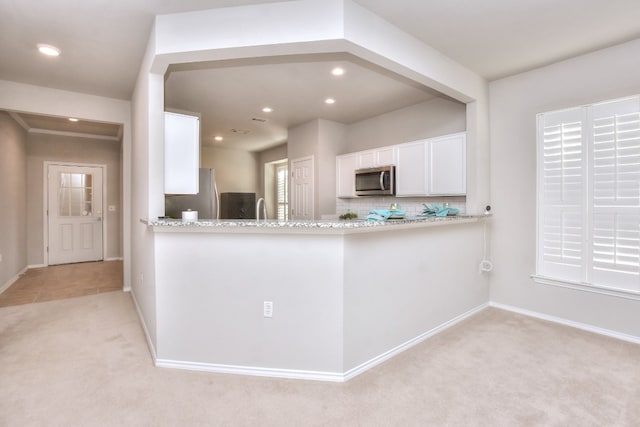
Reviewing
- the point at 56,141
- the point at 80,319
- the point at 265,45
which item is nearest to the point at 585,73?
the point at 265,45

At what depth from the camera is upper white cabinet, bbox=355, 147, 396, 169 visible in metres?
4.45

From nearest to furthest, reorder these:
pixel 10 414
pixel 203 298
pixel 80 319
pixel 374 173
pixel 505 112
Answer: pixel 10 414 < pixel 203 298 < pixel 80 319 < pixel 505 112 < pixel 374 173

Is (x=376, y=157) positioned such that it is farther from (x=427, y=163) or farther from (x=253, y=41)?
(x=253, y=41)

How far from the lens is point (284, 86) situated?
370 cm

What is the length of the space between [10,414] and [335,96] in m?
3.93

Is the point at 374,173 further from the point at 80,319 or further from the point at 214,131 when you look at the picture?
the point at 80,319

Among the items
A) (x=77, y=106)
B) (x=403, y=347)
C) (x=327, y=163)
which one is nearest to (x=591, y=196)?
(x=403, y=347)

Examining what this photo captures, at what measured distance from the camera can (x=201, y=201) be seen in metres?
4.06

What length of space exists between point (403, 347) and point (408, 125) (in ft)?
10.0

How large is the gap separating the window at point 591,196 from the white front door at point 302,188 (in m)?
3.13

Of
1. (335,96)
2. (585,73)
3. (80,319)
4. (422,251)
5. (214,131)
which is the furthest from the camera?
(214,131)

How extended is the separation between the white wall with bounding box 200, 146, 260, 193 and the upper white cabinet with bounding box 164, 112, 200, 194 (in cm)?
469

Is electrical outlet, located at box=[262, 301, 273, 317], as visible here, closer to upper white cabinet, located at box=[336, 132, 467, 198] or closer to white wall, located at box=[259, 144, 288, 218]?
upper white cabinet, located at box=[336, 132, 467, 198]

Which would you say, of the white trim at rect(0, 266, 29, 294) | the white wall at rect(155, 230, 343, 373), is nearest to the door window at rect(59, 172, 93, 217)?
the white trim at rect(0, 266, 29, 294)
